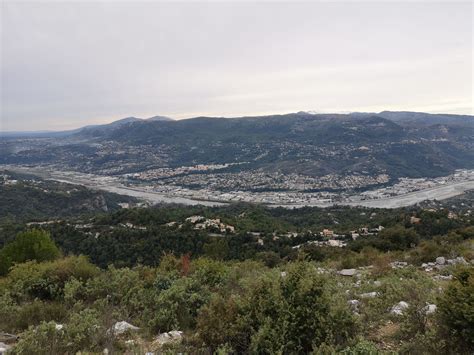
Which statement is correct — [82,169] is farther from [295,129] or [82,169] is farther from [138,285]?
[138,285]

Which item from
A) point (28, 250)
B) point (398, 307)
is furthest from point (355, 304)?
point (28, 250)

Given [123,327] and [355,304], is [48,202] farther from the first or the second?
[355,304]

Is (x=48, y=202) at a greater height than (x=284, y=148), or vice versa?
(x=284, y=148)

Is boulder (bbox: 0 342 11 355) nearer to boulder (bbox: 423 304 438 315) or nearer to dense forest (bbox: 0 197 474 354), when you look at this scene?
dense forest (bbox: 0 197 474 354)

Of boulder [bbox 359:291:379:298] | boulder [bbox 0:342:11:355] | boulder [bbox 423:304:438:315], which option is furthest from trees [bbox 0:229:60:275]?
boulder [bbox 423:304:438:315]

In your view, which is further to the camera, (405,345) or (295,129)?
(295,129)

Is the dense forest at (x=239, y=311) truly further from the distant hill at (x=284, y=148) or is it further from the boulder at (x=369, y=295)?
the distant hill at (x=284, y=148)

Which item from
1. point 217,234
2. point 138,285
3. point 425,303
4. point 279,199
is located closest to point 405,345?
point 425,303

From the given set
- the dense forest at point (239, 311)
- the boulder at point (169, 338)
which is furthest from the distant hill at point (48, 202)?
the boulder at point (169, 338)

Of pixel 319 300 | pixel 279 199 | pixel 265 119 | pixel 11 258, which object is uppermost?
pixel 265 119
